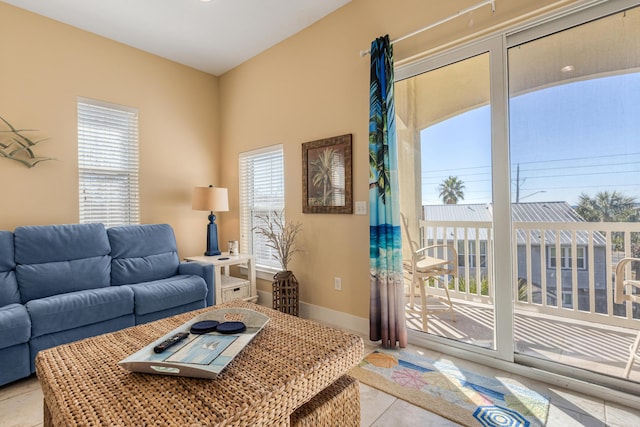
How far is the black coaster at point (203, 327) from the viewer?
4.61ft

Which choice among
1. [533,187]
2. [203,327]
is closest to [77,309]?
[203,327]

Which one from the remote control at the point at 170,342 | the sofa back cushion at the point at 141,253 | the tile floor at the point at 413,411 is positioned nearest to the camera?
the remote control at the point at 170,342

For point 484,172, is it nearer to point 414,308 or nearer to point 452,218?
point 452,218

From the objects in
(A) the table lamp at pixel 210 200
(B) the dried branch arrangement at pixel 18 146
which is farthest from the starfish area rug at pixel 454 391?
(B) the dried branch arrangement at pixel 18 146

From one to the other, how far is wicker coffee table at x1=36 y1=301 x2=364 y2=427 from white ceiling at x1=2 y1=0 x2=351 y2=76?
273 centimetres

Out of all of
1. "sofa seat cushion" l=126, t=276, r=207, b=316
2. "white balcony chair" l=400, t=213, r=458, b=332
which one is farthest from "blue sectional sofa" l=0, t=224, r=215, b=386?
"white balcony chair" l=400, t=213, r=458, b=332

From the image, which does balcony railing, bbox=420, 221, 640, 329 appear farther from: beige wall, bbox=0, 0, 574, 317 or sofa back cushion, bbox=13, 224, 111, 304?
sofa back cushion, bbox=13, 224, 111, 304

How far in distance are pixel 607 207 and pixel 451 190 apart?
2.90ft

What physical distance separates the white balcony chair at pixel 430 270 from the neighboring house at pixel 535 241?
69 millimetres

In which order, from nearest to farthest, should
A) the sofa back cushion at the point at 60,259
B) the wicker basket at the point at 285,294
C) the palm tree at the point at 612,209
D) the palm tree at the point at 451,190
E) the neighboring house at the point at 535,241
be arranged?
the palm tree at the point at 612,209 < the neighboring house at the point at 535,241 < the palm tree at the point at 451,190 < the sofa back cushion at the point at 60,259 < the wicker basket at the point at 285,294

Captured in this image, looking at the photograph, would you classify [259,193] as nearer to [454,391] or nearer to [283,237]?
[283,237]

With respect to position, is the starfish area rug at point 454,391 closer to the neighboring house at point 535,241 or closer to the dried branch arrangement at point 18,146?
the neighboring house at point 535,241

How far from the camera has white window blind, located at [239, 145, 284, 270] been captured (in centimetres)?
355

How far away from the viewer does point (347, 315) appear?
9.37 ft
